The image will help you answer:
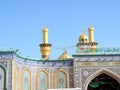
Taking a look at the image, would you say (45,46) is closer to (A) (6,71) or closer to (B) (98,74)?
(B) (98,74)

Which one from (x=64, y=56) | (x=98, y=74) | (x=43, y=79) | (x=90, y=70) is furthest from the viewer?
(x=64, y=56)

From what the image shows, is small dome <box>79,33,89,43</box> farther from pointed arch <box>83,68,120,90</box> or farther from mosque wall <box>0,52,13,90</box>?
mosque wall <box>0,52,13,90</box>

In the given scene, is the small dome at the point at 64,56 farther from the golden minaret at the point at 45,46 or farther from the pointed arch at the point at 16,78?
the pointed arch at the point at 16,78

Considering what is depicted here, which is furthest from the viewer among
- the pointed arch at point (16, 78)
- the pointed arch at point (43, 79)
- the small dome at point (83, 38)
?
the small dome at point (83, 38)

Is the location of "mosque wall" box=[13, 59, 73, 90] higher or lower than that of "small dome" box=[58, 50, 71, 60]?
lower

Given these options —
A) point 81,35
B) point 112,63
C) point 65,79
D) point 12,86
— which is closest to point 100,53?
point 112,63

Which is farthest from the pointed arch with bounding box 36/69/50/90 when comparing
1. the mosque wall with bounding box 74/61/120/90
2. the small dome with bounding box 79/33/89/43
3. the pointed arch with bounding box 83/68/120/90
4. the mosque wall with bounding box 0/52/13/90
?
the small dome with bounding box 79/33/89/43

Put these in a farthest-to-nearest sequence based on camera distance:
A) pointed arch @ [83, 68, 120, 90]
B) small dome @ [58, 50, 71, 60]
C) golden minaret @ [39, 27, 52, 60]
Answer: small dome @ [58, 50, 71, 60]
golden minaret @ [39, 27, 52, 60]
pointed arch @ [83, 68, 120, 90]

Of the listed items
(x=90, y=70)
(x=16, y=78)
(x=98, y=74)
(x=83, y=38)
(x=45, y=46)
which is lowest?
(x=16, y=78)

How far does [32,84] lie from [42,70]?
1720mm

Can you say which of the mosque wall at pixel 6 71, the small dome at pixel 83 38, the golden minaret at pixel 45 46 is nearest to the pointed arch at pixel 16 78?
the mosque wall at pixel 6 71

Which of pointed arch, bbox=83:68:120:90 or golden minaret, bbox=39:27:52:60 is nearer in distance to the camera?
pointed arch, bbox=83:68:120:90

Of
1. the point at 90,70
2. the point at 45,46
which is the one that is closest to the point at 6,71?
the point at 90,70

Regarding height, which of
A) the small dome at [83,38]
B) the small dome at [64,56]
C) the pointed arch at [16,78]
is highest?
the small dome at [83,38]
